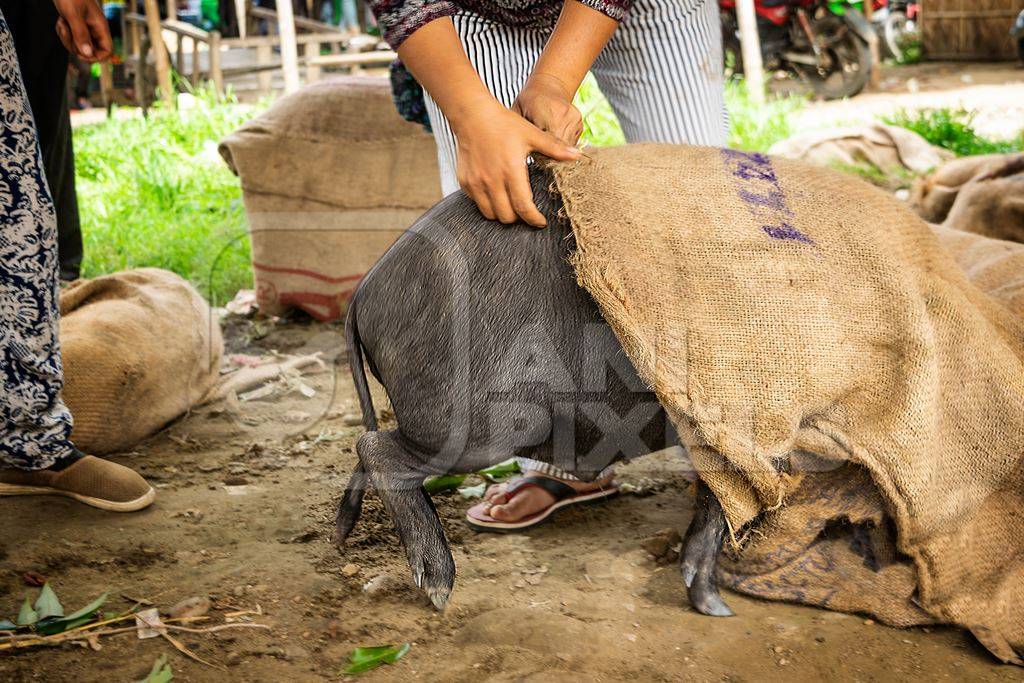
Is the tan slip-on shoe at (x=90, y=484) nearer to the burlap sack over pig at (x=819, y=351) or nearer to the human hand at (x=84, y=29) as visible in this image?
the human hand at (x=84, y=29)

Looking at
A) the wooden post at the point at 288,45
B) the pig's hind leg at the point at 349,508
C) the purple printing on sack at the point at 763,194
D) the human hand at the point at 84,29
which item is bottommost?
the pig's hind leg at the point at 349,508

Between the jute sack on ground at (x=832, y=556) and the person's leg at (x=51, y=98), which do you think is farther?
the person's leg at (x=51, y=98)

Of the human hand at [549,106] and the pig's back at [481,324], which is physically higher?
the human hand at [549,106]

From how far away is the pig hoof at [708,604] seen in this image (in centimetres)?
216

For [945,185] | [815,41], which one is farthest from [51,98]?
[815,41]

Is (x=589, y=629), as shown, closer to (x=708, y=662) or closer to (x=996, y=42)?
(x=708, y=662)

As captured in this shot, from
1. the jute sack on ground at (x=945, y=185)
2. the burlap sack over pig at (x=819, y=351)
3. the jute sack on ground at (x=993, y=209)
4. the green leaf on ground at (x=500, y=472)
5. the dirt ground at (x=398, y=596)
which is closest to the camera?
the burlap sack over pig at (x=819, y=351)

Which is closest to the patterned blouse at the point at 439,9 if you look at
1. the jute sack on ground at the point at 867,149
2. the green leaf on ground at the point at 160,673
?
the green leaf on ground at the point at 160,673

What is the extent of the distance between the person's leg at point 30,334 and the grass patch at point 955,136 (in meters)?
5.12

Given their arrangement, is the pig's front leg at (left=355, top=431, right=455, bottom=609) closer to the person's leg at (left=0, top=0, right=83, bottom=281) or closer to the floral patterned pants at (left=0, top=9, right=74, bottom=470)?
the floral patterned pants at (left=0, top=9, right=74, bottom=470)

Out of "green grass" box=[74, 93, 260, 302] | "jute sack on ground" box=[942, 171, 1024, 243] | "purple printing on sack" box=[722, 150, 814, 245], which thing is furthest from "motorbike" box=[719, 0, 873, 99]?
"purple printing on sack" box=[722, 150, 814, 245]

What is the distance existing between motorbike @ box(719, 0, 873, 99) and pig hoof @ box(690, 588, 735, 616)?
25.9ft

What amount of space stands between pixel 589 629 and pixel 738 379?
0.62 m

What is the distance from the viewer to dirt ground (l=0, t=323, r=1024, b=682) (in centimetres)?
197
